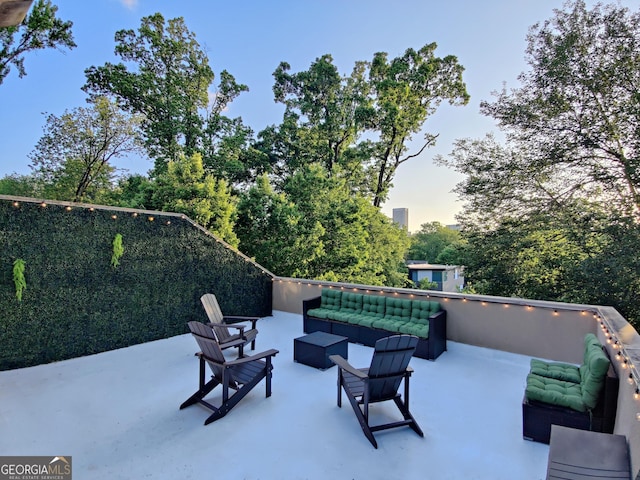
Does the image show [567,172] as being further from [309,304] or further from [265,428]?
[265,428]

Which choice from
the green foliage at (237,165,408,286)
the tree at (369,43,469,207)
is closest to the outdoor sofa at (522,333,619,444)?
the green foliage at (237,165,408,286)

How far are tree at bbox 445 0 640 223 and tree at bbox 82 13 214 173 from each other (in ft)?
37.5

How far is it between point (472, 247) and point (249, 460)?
9.09m

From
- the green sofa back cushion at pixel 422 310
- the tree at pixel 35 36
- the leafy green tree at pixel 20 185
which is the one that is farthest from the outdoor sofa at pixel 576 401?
the leafy green tree at pixel 20 185

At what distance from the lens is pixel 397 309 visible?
550 cm

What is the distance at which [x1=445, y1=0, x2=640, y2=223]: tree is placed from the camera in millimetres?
7594

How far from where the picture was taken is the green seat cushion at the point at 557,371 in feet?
9.96

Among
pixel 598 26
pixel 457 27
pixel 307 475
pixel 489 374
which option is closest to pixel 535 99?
pixel 598 26

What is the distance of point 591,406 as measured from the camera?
2.51 metres

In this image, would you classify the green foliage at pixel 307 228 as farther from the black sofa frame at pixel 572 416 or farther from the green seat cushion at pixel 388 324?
the black sofa frame at pixel 572 416

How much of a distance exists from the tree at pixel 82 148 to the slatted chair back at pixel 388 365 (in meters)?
15.8

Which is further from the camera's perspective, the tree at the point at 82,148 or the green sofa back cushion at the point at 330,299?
the tree at the point at 82,148

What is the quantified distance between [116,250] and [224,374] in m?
3.40

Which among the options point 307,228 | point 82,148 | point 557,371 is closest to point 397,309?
point 557,371
